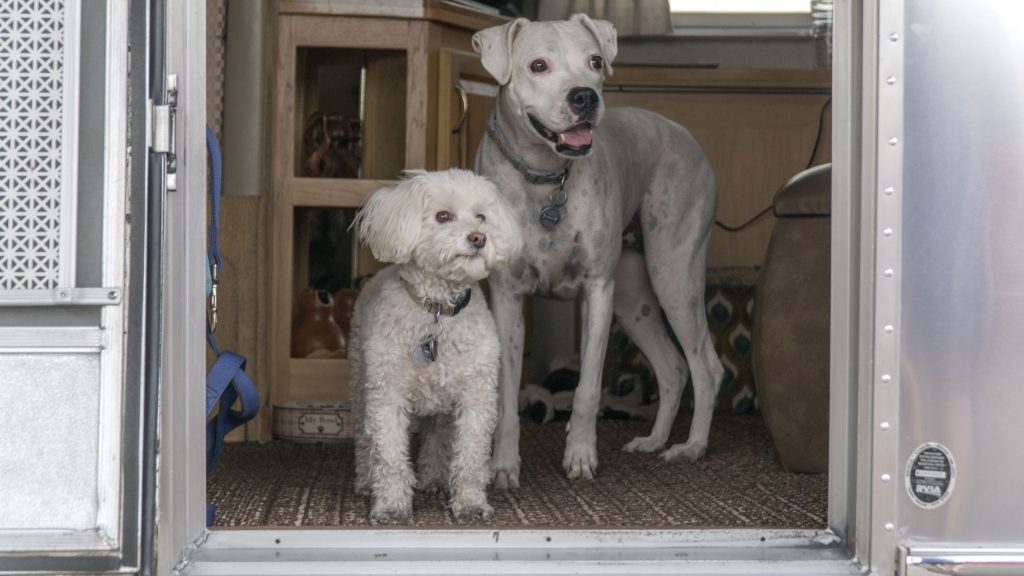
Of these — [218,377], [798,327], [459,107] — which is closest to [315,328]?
[459,107]

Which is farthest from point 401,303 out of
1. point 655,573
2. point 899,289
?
point 899,289

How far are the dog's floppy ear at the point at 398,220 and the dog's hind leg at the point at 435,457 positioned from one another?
0.57 meters

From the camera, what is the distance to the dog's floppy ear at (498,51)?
3316 mm

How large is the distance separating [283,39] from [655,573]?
2459mm

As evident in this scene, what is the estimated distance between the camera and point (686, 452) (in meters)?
3.75

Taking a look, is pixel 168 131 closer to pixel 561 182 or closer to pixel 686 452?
pixel 561 182

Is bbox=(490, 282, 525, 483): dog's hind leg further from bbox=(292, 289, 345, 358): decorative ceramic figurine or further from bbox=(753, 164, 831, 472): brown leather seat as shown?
bbox=(292, 289, 345, 358): decorative ceramic figurine

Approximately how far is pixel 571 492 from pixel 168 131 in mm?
1499

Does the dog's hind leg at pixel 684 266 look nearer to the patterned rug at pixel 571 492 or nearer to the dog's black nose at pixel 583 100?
the patterned rug at pixel 571 492

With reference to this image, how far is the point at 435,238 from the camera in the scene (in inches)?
106

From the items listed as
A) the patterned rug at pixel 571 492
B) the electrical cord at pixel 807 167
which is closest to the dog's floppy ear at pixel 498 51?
the patterned rug at pixel 571 492

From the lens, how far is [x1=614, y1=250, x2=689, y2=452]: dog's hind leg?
4008 millimetres

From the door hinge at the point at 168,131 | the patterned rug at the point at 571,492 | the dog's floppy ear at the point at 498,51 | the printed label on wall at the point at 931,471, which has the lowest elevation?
the patterned rug at the point at 571,492

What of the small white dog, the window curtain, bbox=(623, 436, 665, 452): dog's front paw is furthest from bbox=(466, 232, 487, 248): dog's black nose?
the window curtain
